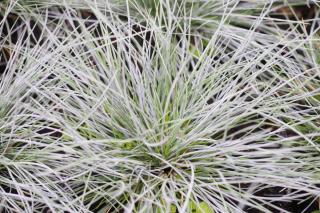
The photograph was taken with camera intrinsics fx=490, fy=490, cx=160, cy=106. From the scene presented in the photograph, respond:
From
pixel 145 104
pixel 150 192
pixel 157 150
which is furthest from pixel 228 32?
pixel 150 192

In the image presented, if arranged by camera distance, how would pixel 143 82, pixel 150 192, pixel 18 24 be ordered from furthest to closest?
1. pixel 18 24
2. pixel 143 82
3. pixel 150 192

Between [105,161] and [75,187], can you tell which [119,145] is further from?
[75,187]

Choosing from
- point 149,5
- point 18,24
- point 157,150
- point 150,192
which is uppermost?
point 149,5

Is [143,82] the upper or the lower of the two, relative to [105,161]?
upper

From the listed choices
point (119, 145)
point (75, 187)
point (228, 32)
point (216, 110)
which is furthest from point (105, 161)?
Result: point (228, 32)

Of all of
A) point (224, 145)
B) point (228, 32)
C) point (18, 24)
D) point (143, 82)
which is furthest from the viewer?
point (18, 24)

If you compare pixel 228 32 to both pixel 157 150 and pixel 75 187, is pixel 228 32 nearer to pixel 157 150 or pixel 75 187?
pixel 157 150

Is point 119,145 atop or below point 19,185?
atop

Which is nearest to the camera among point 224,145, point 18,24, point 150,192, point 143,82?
point 150,192

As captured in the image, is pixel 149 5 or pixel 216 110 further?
pixel 149 5
